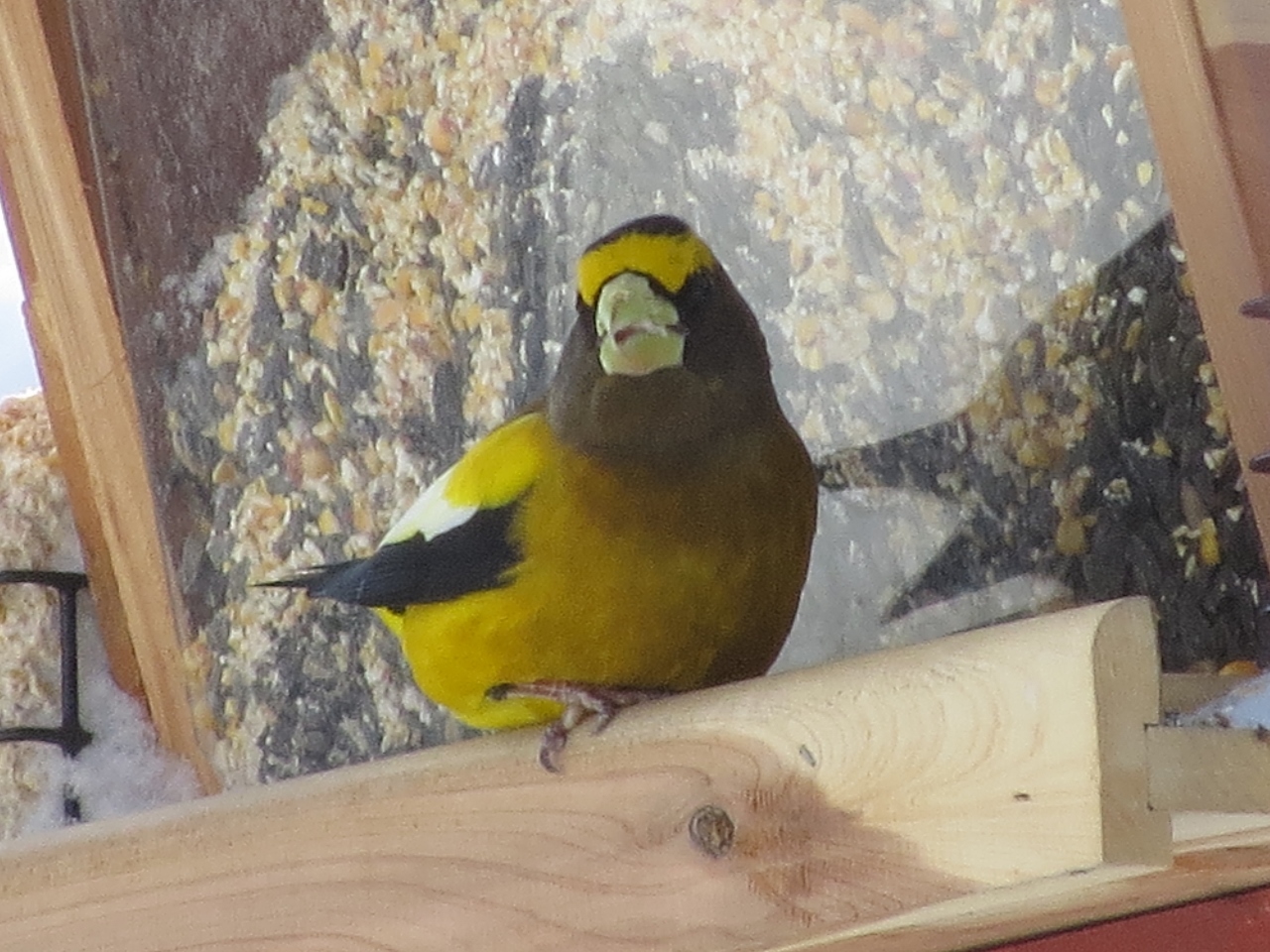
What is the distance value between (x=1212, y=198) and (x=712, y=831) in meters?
0.56

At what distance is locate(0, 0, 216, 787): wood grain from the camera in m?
2.15

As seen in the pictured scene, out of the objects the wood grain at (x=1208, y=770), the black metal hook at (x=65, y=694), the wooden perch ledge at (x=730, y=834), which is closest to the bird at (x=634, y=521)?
the wooden perch ledge at (x=730, y=834)

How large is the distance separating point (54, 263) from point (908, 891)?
1.44 m

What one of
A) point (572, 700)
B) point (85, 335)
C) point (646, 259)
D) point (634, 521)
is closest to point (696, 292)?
point (646, 259)

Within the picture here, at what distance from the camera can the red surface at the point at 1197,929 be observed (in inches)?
57.5

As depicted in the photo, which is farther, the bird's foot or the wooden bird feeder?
the bird's foot

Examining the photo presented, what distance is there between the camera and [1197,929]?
4.85ft

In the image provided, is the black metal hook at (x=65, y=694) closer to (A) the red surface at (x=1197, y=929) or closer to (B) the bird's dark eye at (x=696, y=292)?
(B) the bird's dark eye at (x=696, y=292)

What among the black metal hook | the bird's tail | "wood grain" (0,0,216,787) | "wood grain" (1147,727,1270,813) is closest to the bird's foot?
the bird's tail

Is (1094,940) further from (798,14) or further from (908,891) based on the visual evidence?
(798,14)

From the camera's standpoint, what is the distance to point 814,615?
1.66 meters

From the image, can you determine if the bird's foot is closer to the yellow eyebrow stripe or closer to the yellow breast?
the yellow breast

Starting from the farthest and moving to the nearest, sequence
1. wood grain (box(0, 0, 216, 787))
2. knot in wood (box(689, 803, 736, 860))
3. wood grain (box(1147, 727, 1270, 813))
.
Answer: wood grain (box(0, 0, 216, 787))
knot in wood (box(689, 803, 736, 860))
wood grain (box(1147, 727, 1270, 813))

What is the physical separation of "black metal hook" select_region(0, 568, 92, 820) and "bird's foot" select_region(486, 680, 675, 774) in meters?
0.95
